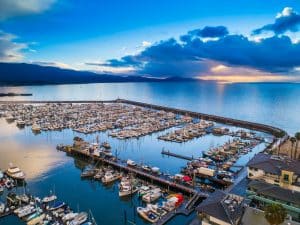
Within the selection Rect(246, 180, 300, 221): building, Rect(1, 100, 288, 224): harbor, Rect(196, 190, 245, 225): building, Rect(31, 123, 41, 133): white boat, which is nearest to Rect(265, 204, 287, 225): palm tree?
Rect(196, 190, 245, 225): building

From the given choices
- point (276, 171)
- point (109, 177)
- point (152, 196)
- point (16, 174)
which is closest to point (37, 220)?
point (109, 177)

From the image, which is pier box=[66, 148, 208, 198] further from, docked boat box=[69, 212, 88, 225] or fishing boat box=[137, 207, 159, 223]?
docked boat box=[69, 212, 88, 225]

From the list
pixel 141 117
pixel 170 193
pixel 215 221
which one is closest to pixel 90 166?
pixel 170 193

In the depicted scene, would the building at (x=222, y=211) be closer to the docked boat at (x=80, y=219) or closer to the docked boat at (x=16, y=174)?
the docked boat at (x=80, y=219)

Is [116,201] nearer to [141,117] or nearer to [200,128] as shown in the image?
[200,128]

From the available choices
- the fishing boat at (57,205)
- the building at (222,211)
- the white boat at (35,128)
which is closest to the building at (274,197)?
the building at (222,211)

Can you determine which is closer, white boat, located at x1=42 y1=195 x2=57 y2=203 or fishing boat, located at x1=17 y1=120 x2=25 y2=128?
white boat, located at x1=42 y1=195 x2=57 y2=203
